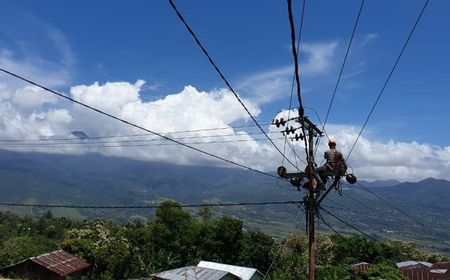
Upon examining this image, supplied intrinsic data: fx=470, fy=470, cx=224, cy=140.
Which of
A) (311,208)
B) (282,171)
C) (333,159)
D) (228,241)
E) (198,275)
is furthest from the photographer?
(228,241)

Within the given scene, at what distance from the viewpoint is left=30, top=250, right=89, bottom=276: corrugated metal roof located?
45.1 m

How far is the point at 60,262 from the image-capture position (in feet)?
157

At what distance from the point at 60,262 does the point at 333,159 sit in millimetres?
39358

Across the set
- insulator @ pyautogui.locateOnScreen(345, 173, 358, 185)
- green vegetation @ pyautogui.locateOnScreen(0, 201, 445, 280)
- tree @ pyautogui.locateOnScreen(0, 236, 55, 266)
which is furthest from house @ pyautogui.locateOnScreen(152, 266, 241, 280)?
insulator @ pyautogui.locateOnScreen(345, 173, 358, 185)

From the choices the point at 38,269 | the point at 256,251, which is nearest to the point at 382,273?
the point at 38,269

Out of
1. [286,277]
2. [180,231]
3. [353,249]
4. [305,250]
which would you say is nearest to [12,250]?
[180,231]

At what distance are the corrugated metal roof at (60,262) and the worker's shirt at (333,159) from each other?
36.1 meters

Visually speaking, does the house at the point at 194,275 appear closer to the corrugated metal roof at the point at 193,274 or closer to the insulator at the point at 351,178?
the corrugated metal roof at the point at 193,274

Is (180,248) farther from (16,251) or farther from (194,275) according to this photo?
(194,275)

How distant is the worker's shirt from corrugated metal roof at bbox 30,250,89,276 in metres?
36.1

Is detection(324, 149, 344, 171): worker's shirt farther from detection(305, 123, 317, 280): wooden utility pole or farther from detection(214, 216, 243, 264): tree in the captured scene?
detection(214, 216, 243, 264): tree

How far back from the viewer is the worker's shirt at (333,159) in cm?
1642

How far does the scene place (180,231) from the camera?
70.4 meters

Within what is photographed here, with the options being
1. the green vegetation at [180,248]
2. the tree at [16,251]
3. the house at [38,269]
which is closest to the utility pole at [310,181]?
the house at [38,269]
